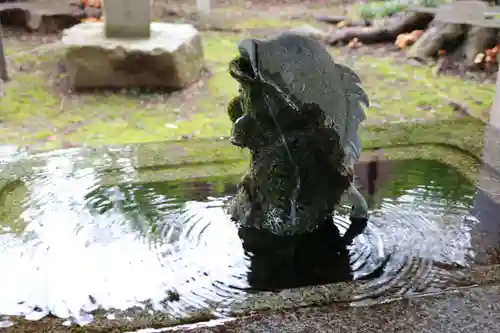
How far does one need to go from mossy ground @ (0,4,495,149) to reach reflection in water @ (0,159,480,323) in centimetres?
152

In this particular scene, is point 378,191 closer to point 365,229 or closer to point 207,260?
point 365,229

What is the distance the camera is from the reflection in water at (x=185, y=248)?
147cm

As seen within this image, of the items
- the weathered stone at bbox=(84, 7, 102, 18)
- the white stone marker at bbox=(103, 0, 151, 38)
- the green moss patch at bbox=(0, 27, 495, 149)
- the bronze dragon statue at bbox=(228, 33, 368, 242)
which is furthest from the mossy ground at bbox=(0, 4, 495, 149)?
the bronze dragon statue at bbox=(228, 33, 368, 242)

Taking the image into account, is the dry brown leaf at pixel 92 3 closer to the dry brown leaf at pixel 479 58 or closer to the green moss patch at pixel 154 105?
the green moss patch at pixel 154 105

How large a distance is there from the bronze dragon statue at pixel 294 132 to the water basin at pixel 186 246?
0.25ft

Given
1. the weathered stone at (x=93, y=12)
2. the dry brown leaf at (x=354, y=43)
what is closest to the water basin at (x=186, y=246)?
the dry brown leaf at (x=354, y=43)

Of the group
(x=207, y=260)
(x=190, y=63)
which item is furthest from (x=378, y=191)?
(x=190, y=63)

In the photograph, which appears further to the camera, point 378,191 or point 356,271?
point 378,191

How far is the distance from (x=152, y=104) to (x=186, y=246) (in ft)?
8.53

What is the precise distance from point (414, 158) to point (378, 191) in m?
0.34

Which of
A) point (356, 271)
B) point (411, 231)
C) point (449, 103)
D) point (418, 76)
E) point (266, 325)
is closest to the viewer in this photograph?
point (266, 325)

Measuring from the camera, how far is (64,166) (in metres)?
2.23

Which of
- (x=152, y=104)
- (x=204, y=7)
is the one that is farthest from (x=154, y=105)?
(x=204, y=7)

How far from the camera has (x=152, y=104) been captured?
13.8 ft
